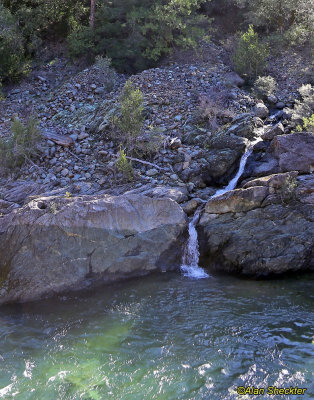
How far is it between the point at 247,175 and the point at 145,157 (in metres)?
2.97

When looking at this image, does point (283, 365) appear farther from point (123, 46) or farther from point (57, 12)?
point (57, 12)

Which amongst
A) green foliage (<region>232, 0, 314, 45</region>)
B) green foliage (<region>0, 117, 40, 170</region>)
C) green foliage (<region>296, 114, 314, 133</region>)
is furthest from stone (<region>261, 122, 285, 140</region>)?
green foliage (<region>232, 0, 314, 45</region>)

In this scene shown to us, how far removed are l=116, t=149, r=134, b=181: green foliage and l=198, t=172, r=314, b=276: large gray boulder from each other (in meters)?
2.72

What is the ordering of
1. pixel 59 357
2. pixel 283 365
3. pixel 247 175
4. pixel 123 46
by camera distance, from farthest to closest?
1. pixel 123 46
2. pixel 247 175
3. pixel 59 357
4. pixel 283 365

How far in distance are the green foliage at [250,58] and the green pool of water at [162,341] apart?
33.1ft

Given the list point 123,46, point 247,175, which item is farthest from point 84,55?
point 247,175

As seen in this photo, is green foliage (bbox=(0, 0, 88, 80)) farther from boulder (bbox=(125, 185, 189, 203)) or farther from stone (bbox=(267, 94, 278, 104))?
stone (bbox=(267, 94, 278, 104))

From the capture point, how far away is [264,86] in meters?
14.7

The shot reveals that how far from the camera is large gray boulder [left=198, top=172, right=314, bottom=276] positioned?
848cm

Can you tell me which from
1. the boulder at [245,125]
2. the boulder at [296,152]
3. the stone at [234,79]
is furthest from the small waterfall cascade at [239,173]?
the stone at [234,79]

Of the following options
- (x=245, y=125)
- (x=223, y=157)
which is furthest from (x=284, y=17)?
(x=223, y=157)

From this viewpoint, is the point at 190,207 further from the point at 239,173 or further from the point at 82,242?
the point at 82,242

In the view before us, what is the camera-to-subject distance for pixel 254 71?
1588 centimetres

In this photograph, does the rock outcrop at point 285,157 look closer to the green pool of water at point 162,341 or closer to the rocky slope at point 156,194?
the rocky slope at point 156,194
